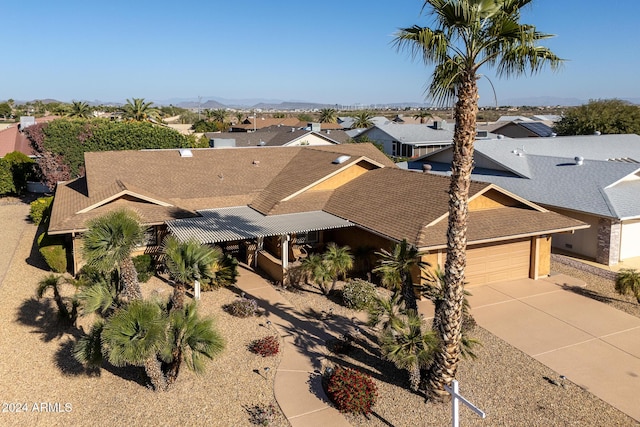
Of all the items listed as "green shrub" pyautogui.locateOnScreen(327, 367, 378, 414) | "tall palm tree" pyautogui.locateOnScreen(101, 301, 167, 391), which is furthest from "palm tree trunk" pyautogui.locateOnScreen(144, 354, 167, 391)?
"green shrub" pyautogui.locateOnScreen(327, 367, 378, 414)

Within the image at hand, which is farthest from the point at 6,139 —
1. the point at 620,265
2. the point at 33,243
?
the point at 620,265

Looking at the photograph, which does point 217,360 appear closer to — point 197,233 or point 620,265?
point 197,233

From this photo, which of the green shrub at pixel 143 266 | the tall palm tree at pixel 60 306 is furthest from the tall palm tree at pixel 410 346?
the green shrub at pixel 143 266

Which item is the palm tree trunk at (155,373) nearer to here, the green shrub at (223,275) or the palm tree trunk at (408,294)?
the palm tree trunk at (408,294)

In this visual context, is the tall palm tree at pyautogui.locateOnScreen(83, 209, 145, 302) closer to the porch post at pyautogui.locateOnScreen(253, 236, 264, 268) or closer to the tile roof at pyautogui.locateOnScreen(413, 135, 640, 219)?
the porch post at pyautogui.locateOnScreen(253, 236, 264, 268)

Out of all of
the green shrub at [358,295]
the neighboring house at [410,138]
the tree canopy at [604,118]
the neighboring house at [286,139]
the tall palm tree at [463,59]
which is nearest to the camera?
the tall palm tree at [463,59]

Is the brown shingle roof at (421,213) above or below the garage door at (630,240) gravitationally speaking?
above
